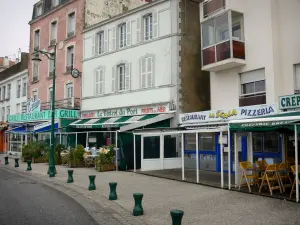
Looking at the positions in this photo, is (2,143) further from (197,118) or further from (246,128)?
(246,128)

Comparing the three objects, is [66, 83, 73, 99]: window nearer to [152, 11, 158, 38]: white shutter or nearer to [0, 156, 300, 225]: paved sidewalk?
[152, 11, 158, 38]: white shutter

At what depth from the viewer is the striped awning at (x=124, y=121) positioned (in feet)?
51.4

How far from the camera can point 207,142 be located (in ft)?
51.2

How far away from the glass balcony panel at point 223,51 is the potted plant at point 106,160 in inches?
254

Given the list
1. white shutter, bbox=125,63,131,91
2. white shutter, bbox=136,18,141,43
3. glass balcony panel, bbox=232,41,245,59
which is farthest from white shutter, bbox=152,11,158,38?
glass balcony panel, bbox=232,41,245,59

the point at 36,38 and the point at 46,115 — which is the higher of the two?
the point at 36,38

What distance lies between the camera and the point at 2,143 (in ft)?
113

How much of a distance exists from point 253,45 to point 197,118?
4052mm

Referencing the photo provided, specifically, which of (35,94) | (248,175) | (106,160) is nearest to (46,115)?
(35,94)

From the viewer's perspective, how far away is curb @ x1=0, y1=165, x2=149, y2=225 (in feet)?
22.7

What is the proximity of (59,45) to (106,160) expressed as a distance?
13.5 meters

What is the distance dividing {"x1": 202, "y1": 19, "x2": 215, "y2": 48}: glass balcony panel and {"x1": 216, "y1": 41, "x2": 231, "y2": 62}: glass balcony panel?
0.90 metres

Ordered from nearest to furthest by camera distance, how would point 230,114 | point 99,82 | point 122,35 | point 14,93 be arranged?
point 230,114, point 122,35, point 99,82, point 14,93

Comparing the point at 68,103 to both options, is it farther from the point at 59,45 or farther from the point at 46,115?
the point at 59,45
